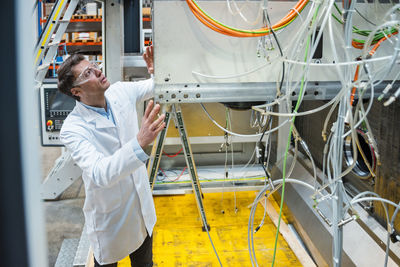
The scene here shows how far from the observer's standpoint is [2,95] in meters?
0.40

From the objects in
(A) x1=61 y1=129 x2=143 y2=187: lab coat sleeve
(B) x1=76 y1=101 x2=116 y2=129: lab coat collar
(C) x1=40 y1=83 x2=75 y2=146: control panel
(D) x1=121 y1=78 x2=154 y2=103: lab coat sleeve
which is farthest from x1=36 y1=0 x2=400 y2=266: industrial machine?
(C) x1=40 y1=83 x2=75 y2=146: control panel

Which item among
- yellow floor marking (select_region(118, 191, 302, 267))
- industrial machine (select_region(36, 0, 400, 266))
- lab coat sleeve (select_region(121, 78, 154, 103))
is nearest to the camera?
industrial machine (select_region(36, 0, 400, 266))

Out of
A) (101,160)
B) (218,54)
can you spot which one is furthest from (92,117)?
(218,54)

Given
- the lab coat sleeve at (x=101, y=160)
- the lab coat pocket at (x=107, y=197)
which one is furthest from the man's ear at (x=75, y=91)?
the lab coat pocket at (x=107, y=197)

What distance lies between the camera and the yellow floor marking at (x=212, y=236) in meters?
2.44

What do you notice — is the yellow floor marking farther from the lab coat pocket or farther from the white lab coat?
the lab coat pocket

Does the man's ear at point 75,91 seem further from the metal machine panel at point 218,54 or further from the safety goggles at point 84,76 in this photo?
the metal machine panel at point 218,54

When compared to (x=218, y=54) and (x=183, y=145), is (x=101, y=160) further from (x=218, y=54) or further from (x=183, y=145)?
(x=183, y=145)

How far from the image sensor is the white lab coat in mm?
1743

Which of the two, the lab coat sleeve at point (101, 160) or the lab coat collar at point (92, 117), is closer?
the lab coat sleeve at point (101, 160)

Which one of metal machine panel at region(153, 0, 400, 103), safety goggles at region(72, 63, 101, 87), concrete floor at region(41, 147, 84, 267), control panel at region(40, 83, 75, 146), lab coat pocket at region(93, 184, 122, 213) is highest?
metal machine panel at region(153, 0, 400, 103)

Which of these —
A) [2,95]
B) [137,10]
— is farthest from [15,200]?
[137,10]

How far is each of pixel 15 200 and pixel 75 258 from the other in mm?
2092

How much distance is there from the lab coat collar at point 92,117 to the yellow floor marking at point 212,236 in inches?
43.3
